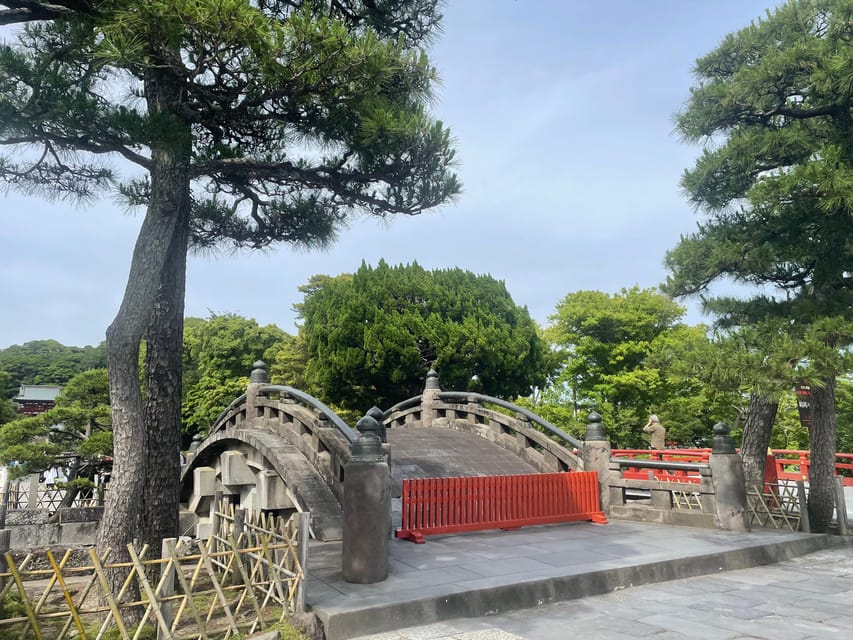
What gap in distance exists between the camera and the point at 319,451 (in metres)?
11.2

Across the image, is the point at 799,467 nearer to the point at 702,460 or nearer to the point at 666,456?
the point at 702,460

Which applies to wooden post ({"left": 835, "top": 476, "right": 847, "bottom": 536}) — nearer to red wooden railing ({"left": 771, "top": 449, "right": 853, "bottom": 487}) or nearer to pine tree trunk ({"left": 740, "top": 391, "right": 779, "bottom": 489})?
pine tree trunk ({"left": 740, "top": 391, "right": 779, "bottom": 489})

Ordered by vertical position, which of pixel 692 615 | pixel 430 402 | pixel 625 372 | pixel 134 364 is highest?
pixel 625 372

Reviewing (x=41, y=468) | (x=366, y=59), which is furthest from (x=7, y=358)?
(x=366, y=59)

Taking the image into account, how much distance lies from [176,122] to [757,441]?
10565 millimetres

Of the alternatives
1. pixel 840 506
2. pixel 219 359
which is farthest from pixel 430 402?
pixel 219 359

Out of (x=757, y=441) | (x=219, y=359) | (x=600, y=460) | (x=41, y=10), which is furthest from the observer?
(x=219, y=359)

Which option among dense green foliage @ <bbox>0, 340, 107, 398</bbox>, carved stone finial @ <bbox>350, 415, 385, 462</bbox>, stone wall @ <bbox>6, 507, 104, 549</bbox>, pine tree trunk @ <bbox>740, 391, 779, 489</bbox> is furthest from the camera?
dense green foliage @ <bbox>0, 340, 107, 398</bbox>

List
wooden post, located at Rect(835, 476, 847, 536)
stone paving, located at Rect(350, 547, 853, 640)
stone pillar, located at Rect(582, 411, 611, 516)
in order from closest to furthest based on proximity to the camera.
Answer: stone paving, located at Rect(350, 547, 853, 640) < wooden post, located at Rect(835, 476, 847, 536) < stone pillar, located at Rect(582, 411, 611, 516)

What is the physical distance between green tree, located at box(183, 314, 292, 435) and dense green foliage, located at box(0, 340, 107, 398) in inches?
1076

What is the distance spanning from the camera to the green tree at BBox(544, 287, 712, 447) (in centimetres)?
2736

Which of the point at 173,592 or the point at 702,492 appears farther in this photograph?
the point at 702,492

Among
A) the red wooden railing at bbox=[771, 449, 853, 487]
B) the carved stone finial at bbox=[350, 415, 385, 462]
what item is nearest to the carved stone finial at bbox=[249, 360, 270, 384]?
the carved stone finial at bbox=[350, 415, 385, 462]

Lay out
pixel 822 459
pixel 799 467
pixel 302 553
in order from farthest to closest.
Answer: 1. pixel 799 467
2. pixel 822 459
3. pixel 302 553
